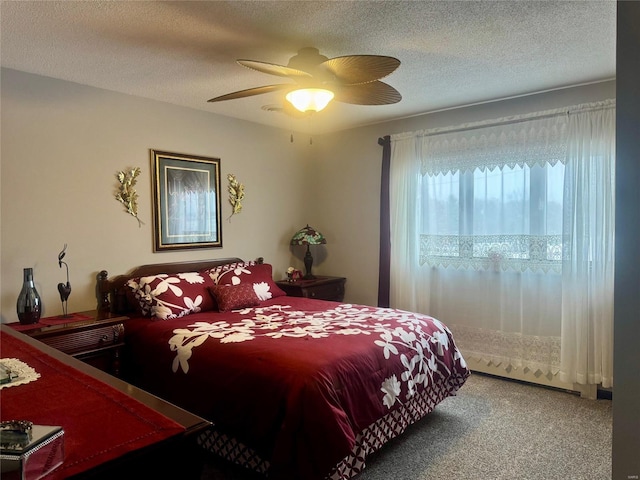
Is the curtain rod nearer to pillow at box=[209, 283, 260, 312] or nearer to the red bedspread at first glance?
the red bedspread

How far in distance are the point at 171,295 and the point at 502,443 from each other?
245cm

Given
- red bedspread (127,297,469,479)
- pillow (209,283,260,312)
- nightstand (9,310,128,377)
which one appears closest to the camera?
red bedspread (127,297,469,479)

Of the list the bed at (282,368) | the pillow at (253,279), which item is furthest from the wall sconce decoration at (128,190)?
the pillow at (253,279)

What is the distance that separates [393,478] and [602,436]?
145 centimetres

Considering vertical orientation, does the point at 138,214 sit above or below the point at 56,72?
below

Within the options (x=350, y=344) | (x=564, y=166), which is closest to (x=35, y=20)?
(x=350, y=344)

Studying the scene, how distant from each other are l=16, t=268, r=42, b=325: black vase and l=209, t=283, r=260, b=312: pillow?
118cm

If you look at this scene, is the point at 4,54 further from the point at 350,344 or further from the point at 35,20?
the point at 350,344

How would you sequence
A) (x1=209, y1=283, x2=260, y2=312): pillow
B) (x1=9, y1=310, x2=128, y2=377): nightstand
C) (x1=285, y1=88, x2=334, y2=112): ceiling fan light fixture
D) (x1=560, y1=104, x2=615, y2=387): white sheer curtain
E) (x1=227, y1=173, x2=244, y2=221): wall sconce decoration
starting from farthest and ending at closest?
(x1=227, y1=173, x2=244, y2=221): wall sconce decoration < (x1=209, y1=283, x2=260, y2=312): pillow < (x1=560, y1=104, x2=615, y2=387): white sheer curtain < (x1=9, y1=310, x2=128, y2=377): nightstand < (x1=285, y1=88, x2=334, y2=112): ceiling fan light fixture

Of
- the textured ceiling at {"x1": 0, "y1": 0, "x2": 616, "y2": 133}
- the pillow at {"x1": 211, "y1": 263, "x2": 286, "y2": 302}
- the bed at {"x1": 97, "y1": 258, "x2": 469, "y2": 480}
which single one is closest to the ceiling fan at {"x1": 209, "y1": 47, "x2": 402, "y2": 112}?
the textured ceiling at {"x1": 0, "y1": 0, "x2": 616, "y2": 133}

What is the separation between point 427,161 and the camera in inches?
165

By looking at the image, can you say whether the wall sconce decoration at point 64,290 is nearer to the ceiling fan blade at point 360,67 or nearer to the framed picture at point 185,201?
the framed picture at point 185,201

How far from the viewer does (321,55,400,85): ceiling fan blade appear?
214 centimetres

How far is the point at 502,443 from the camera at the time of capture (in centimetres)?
268
